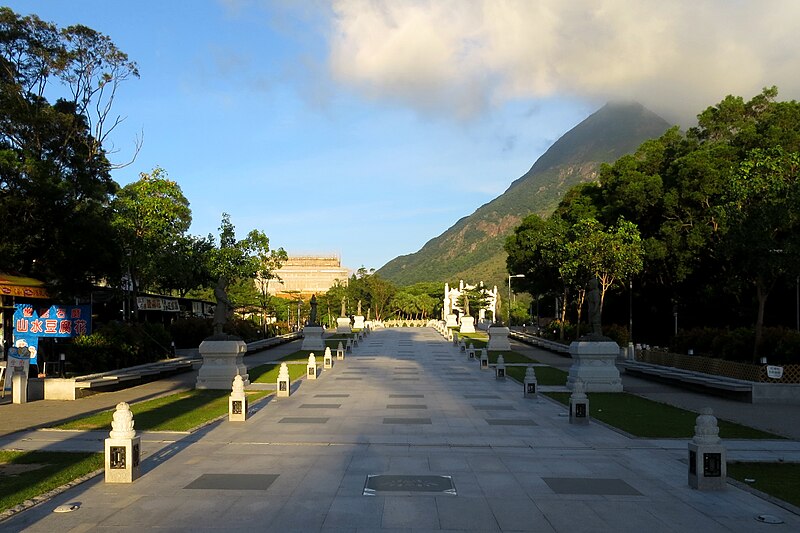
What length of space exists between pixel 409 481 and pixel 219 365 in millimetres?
14011

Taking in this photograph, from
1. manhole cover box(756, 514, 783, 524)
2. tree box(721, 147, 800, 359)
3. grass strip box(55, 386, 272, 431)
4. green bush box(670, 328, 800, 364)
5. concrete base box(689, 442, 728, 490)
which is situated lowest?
grass strip box(55, 386, 272, 431)

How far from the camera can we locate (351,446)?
12.3 metres

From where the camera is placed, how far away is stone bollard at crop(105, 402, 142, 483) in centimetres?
924

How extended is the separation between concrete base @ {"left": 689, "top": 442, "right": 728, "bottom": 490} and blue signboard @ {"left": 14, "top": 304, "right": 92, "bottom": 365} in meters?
19.2

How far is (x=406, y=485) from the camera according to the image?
368 inches

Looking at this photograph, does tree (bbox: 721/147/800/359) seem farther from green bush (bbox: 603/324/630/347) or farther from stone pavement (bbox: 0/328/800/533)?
stone pavement (bbox: 0/328/800/533)

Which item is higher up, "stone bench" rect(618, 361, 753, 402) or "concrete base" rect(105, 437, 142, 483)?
"concrete base" rect(105, 437, 142, 483)

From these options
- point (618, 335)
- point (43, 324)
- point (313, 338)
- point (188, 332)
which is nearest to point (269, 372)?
point (43, 324)

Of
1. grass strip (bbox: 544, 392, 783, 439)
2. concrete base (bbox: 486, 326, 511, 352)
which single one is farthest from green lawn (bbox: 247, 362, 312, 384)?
concrete base (bbox: 486, 326, 511, 352)

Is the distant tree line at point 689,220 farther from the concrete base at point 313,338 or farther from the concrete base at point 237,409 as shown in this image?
the concrete base at point 237,409

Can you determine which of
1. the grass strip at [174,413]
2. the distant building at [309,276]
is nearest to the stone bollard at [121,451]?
the grass strip at [174,413]

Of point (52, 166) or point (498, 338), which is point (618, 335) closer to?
point (498, 338)

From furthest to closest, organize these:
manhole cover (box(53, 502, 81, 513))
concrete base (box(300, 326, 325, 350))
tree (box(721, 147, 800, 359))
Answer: concrete base (box(300, 326, 325, 350))
tree (box(721, 147, 800, 359))
manhole cover (box(53, 502, 81, 513))

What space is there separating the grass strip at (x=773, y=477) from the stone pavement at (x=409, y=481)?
49cm
